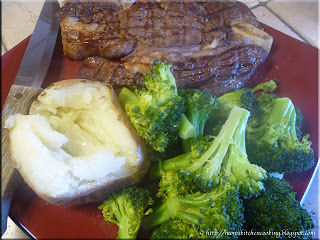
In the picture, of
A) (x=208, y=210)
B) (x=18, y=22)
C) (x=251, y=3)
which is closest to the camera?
(x=208, y=210)

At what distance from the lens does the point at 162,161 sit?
1.29 metres

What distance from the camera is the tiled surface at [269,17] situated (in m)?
2.05

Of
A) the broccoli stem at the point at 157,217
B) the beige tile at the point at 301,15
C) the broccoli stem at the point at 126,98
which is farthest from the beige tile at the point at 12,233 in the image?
the beige tile at the point at 301,15

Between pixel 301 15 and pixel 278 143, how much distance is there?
1638 mm

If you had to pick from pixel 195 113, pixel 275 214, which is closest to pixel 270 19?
pixel 195 113

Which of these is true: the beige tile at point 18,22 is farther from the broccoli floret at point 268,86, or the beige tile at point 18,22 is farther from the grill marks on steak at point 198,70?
the broccoli floret at point 268,86

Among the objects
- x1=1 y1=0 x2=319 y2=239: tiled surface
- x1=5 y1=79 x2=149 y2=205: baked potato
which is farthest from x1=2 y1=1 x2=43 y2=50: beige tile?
x1=5 y1=79 x2=149 y2=205: baked potato

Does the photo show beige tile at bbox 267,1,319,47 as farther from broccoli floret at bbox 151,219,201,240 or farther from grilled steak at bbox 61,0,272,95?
broccoli floret at bbox 151,219,201,240

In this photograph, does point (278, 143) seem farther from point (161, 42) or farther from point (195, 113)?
point (161, 42)

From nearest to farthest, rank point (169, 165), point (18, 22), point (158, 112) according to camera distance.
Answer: point (158, 112) → point (169, 165) → point (18, 22)

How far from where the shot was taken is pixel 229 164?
3.77ft

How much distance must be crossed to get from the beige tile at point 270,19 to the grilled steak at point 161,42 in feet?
2.78

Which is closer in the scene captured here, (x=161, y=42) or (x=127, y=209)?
(x=127, y=209)

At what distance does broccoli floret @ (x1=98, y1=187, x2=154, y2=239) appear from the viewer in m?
1.10
